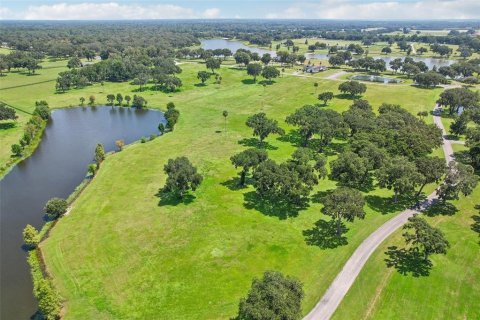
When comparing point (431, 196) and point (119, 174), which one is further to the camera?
point (119, 174)

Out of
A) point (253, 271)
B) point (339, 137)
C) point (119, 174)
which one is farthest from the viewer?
point (339, 137)

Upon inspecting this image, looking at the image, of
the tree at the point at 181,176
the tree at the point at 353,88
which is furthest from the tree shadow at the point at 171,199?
the tree at the point at 353,88

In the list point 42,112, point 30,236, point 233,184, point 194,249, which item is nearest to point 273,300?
point 194,249

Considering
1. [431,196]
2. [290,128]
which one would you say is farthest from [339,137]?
[431,196]

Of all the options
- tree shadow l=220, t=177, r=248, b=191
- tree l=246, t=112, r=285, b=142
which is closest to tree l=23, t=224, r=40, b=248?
tree shadow l=220, t=177, r=248, b=191

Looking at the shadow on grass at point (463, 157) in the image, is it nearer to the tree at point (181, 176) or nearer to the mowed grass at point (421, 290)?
the mowed grass at point (421, 290)

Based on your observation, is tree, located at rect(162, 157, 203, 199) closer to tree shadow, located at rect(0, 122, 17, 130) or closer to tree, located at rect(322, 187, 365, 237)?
tree, located at rect(322, 187, 365, 237)

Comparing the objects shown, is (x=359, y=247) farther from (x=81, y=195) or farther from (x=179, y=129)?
(x=179, y=129)
